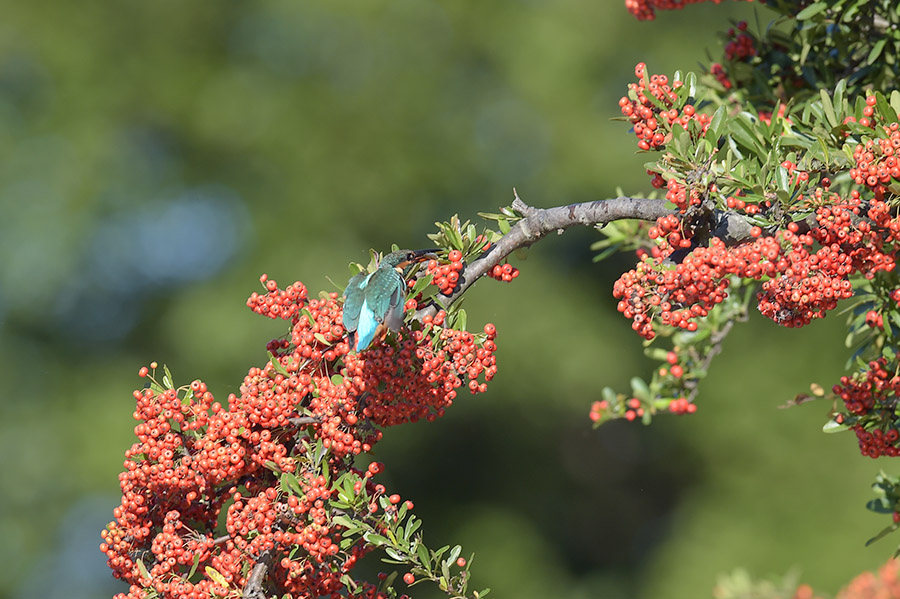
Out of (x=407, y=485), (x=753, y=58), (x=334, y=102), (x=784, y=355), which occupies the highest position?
(x=334, y=102)

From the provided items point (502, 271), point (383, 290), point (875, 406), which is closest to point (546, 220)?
point (502, 271)

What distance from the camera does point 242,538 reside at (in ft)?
6.12

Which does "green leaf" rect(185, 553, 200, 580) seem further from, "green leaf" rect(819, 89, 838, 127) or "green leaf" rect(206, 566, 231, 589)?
"green leaf" rect(819, 89, 838, 127)

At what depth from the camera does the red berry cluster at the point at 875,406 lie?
209cm

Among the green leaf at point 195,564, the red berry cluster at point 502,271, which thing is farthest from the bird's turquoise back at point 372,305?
the green leaf at point 195,564

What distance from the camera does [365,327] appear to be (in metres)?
1.82

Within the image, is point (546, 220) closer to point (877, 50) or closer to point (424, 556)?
point (424, 556)

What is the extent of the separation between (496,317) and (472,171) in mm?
1397

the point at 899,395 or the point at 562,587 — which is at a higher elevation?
the point at 562,587

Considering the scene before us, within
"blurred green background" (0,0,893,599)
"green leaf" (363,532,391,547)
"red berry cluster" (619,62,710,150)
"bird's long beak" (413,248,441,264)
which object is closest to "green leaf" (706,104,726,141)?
"red berry cluster" (619,62,710,150)

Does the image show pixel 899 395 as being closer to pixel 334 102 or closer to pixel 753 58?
pixel 753 58

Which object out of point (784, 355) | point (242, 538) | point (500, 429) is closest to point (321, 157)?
point (500, 429)

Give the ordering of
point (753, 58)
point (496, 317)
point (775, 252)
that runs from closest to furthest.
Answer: point (775, 252) → point (753, 58) → point (496, 317)

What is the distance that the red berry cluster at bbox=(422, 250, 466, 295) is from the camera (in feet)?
6.34
